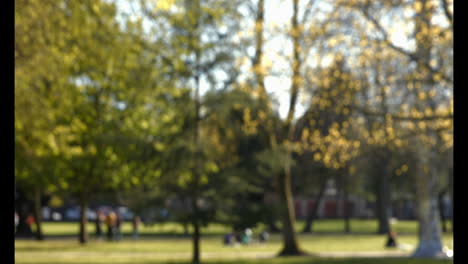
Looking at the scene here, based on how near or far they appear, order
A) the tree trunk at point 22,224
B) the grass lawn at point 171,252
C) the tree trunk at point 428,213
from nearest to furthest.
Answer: the grass lawn at point 171,252 < the tree trunk at point 428,213 < the tree trunk at point 22,224

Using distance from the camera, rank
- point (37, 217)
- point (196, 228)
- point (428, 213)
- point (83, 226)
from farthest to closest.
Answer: point (37, 217) < point (83, 226) < point (428, 213) < point (196, 228)

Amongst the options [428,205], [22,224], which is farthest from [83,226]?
[428,205]

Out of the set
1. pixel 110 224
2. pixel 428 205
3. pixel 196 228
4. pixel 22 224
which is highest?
pixel 428 205

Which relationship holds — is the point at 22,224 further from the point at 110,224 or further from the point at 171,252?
the point at 171,252

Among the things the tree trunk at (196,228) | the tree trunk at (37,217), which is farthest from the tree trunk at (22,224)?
the tree trunk at (196,228)

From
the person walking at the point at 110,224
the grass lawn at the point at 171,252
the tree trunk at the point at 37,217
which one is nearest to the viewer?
the grass lawn at the point at 171,252

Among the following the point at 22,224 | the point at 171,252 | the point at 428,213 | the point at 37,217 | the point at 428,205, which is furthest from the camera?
the point at 22,224

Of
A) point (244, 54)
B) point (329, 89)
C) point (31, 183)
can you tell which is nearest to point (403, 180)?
point (31, 183)

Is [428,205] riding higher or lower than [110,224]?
higher

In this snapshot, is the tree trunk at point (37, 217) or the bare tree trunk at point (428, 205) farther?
the tree trunk at point (37, 217)

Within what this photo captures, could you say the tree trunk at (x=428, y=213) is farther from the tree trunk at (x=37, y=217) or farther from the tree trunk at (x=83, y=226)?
the tree trunk at (x=37, y=217)

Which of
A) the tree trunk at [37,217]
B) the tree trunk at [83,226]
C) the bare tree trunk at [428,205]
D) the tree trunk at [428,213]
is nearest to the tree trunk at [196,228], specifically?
the bare tree trunk at [428,205]

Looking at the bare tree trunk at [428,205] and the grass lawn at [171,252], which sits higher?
the bare tree trunk at [428,205]

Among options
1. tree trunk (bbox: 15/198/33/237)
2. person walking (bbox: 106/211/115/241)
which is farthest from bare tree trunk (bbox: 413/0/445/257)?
tree trunk (bbox: 15/198/33/237)
